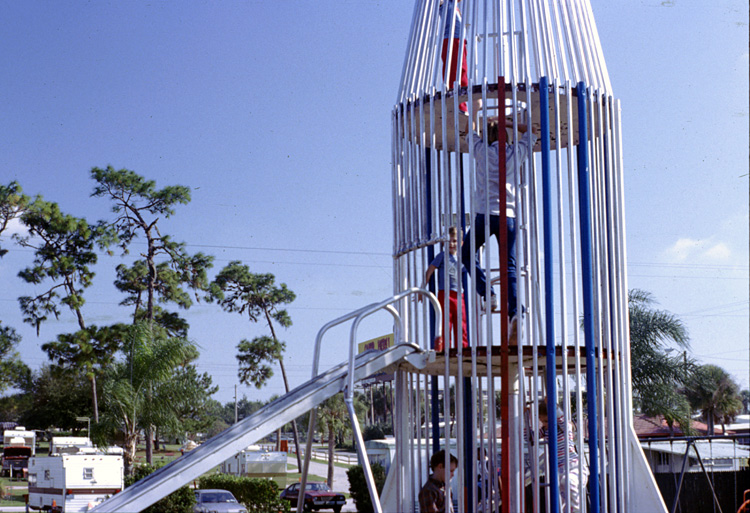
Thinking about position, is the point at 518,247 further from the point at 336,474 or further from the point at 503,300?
the point at 336,474

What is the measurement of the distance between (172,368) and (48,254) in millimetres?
14085

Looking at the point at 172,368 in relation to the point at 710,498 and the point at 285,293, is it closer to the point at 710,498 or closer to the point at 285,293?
the point at 710,498

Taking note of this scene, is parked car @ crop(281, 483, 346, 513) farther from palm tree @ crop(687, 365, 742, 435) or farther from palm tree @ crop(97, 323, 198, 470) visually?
palm tree @ crop(687, 365, 742, 435)

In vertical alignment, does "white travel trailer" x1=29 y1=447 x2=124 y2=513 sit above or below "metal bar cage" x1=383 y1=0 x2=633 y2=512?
below

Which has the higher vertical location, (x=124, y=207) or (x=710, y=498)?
(x=124, y=207)

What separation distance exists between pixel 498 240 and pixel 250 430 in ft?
9.24

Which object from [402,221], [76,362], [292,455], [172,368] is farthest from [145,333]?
[292,455]

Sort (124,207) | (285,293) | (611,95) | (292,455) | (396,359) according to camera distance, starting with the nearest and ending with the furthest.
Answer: (396,359) → (611,95) → (124,207) → (285,293) → (292,455)

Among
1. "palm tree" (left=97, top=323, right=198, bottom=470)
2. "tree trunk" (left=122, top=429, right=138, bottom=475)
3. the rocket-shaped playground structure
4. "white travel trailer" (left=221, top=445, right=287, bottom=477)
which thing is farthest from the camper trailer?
the rocket-shaped playground structure

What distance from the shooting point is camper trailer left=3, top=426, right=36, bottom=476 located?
44219mm

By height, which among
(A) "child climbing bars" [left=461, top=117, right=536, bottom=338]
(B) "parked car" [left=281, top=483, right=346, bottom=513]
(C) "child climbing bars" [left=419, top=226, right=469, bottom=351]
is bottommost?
(B) "parked car" [left=281, top=483, right=346, bottom=513]

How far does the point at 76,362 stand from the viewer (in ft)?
114

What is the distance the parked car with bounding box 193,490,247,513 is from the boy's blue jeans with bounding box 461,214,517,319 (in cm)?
1581

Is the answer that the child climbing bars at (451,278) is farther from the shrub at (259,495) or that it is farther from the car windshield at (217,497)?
the shrub at (259,495)
